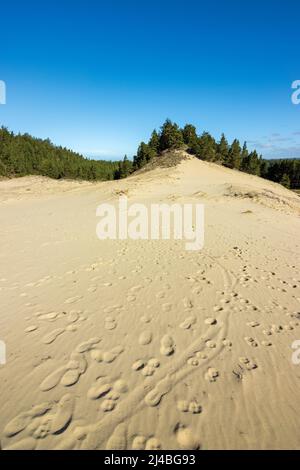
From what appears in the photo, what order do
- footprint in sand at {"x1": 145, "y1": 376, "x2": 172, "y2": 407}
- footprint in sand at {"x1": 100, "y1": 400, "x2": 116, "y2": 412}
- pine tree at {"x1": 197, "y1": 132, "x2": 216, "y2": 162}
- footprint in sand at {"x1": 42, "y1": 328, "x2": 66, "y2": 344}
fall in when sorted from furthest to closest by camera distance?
pine tree at {"x1": 197, "y1": 132, "x2": 216, "y2": 162} → footprint in sand at {"x1": 42, "y1": 328, "x2": 66, "y2": 344} → footprint in sand at {"x1": 145, "y1": 376, "x2": 172, "y2": 407} → footprint in sand at {"x1": 100, "y1": 400, "x2": 116, "y2": 412}

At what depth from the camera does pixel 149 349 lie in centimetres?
443

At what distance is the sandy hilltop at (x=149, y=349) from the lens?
3098 mm

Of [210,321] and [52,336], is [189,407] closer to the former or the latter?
[210,321]

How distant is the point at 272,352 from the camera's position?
176 inches

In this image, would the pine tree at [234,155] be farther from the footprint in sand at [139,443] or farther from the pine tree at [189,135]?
the footprint in sand at [139,443]

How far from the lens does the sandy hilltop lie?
310cm

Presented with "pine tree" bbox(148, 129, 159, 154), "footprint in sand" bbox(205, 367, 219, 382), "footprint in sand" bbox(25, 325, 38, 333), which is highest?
"pine tree" bbox(148, 129, 159, 154)

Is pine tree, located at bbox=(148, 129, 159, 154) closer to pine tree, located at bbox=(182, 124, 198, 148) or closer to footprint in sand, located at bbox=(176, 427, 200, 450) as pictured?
pine tree, located at bbox=(182, 124, 198, 148)

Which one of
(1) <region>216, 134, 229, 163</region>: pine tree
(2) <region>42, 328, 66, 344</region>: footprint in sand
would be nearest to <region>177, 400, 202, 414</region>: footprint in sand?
(2) <region>42, 328, 66, 344</region>: footprint in sand

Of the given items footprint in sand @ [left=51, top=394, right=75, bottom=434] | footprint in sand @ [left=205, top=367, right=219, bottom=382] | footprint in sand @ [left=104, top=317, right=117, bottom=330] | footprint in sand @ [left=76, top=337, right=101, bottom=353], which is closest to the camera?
footprint in sand @ [left=51, top=394, right=75, bottom=434]

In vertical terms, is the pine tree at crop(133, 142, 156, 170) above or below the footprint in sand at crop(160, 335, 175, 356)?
above

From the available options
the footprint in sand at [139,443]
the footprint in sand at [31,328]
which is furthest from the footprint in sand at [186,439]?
the footprint in sand at [31,328]

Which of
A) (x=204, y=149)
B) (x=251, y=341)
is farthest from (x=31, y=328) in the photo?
(x=204, y=149)
